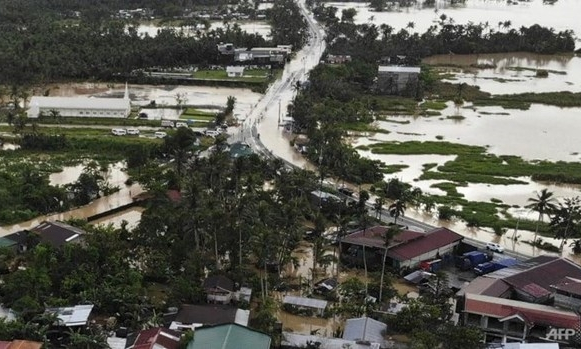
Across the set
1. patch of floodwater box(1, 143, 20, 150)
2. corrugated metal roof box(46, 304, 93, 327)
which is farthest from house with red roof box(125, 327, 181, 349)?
patch of floodwater box(1, 143, 20, 150)

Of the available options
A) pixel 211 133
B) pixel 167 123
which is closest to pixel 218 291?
pixel 211 133

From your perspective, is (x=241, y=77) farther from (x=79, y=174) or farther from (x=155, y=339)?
(x=155, y=339)

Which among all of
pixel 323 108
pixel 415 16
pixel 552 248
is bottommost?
pixel 552 248

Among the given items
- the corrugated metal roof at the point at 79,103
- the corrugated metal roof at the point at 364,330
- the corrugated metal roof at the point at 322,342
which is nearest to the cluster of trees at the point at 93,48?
the corrugated metal roof at the point at 79,103

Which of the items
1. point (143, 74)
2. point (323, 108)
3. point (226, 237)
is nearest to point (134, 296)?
point (226, 237)

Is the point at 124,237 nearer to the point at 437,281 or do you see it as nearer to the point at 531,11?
the point at 437,281

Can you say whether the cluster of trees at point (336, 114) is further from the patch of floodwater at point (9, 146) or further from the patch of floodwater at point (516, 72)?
the patch of floodwater at point (9, 146)
